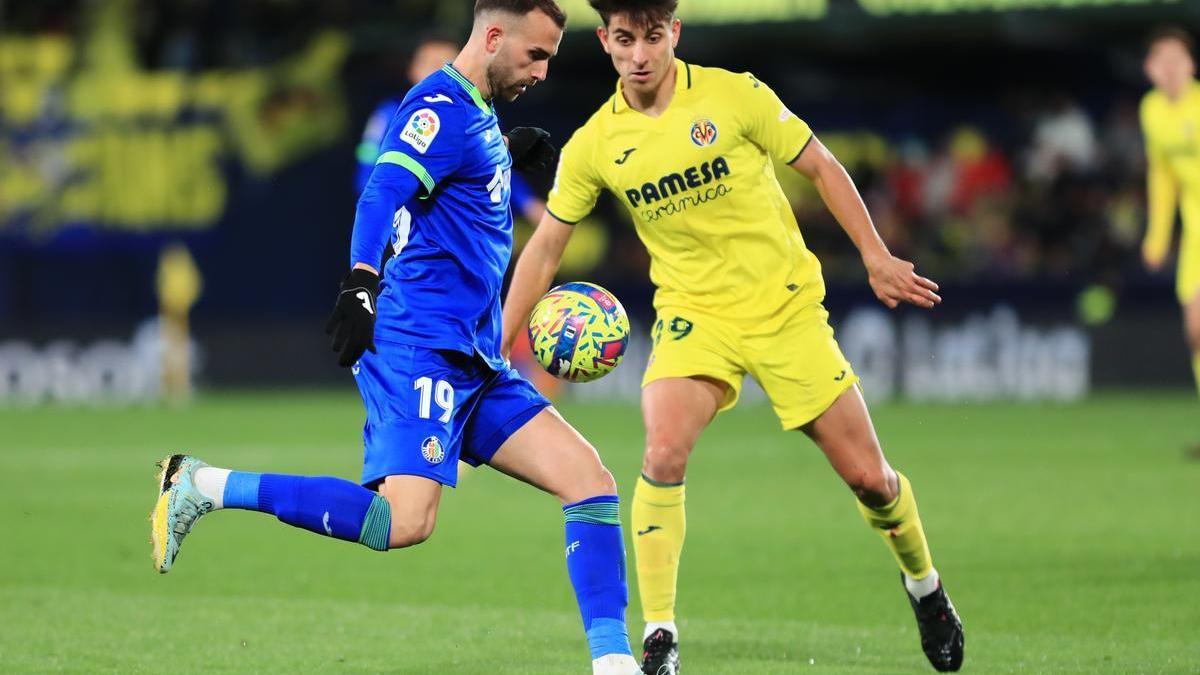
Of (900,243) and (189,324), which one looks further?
(189,324)

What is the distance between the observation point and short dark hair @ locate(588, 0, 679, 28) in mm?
6301

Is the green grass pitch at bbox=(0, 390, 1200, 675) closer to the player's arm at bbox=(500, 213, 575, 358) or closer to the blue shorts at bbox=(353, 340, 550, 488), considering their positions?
the blue shorts at bbox=(353, 340, 550, 488)

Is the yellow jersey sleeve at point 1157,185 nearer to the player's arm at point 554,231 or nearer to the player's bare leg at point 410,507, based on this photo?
the player's arm at point 554,231

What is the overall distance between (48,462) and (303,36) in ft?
34.9

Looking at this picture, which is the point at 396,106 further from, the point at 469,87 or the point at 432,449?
the point at 432,449

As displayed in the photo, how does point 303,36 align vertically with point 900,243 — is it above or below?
above

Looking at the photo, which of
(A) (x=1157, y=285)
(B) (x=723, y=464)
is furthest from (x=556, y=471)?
(A) (x=1157, y=285)

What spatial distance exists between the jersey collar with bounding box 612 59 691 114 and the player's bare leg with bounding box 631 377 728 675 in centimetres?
100

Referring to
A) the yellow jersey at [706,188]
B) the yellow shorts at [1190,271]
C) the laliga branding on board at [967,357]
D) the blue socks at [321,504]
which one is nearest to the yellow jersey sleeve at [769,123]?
the yellow jersey at [706,188]

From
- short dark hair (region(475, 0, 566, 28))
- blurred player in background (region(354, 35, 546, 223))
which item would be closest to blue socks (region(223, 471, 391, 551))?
short dark hair (region(475, 0, 566, 28))

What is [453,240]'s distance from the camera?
19.0ft

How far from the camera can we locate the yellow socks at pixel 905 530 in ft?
21.7

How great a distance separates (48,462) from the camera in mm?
14828

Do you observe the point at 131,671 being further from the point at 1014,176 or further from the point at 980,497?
the point at 1014,176
